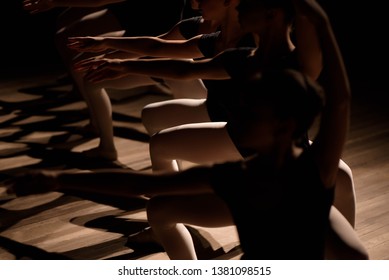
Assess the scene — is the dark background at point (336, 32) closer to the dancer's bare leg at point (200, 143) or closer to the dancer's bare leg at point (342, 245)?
the dancer's bare leg at point (200, 143)

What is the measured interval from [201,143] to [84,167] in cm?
→ 133

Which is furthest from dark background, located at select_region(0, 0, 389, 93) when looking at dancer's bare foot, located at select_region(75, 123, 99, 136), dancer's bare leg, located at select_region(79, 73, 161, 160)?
dancer's bare leg, located at select_region(79, 73, 161, 160)

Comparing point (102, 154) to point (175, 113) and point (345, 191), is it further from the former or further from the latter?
point (345, 191)

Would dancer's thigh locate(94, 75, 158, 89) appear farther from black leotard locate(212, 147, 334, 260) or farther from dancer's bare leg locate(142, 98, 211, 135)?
black leotard locate(212, 147, 334, 260)

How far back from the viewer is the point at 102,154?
3939 millimetres

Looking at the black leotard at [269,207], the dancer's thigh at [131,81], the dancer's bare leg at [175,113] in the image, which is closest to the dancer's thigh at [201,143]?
the dancer's bare leg at [175,113]

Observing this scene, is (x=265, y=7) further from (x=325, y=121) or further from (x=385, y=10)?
(x=385, y=10)

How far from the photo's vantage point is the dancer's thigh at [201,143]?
2617mm

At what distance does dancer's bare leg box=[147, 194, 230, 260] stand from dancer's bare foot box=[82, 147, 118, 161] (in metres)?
1.63

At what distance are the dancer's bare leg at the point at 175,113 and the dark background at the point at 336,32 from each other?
3.01 metres

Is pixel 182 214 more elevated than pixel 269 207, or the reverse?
pixel 269 207

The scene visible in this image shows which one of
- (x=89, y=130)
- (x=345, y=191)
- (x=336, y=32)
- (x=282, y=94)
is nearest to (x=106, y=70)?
(x=345, y=191)

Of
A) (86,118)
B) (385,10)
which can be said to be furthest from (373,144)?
(385,10)

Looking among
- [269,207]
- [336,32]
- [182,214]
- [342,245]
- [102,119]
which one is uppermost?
[269,207]
